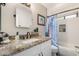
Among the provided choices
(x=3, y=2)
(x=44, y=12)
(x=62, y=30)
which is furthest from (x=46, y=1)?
(x=3, y=2)

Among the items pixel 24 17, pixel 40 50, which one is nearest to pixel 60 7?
pixel 24 17

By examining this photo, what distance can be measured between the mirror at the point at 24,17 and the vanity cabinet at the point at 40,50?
36cm

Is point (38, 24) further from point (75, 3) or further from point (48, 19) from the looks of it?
point (75, 3)

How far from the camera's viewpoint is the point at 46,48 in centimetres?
140

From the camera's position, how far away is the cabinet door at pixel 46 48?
133cm

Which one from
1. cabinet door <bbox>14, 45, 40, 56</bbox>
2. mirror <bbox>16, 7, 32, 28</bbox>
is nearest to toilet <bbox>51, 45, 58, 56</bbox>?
cabinet door <bbox>14, 45, 40, 56</bbox>

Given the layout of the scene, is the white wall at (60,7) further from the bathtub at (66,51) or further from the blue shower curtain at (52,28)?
the bathtub at (66,51)

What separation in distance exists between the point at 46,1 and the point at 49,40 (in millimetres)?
562

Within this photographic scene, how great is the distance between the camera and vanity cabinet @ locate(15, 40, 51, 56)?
3.80 ft

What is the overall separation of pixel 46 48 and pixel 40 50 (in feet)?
0.39

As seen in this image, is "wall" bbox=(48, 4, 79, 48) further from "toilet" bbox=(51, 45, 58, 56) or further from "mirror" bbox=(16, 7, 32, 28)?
"mirror" bbox=(16, 7, 32, 28)

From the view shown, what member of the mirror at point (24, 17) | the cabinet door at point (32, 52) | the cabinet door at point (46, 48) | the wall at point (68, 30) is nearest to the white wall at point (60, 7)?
the wall at point (68, 30)

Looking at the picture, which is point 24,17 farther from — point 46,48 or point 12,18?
point 46,48

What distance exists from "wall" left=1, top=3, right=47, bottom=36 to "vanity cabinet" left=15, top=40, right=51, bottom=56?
0.18 metres
